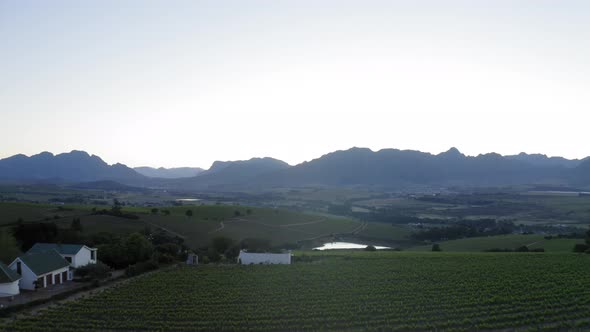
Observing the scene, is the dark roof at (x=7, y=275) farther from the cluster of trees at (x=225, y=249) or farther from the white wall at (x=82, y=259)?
the cluster of trees at (x=225, y=249)

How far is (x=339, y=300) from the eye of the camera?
91.7ft

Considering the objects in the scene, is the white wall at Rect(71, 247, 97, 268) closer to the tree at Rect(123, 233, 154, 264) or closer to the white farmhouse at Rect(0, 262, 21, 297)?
the tree at Rect(123, 233, 154, 264)

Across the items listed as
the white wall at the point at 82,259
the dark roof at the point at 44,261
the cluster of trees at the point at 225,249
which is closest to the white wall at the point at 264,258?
the cluster of trees at the point at 225,249

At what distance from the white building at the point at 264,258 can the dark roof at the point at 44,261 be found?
14.6 m

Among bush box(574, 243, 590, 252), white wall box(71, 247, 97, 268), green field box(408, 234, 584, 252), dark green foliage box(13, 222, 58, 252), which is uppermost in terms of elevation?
dark green foliage box(13, 222, 58, 252)

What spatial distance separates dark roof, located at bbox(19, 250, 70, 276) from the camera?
3220cm

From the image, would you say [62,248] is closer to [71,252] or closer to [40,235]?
[71,252]

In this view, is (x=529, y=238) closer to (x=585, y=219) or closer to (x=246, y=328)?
(x=585, y=219)

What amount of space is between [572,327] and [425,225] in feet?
256

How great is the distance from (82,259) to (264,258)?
1472 centimetres

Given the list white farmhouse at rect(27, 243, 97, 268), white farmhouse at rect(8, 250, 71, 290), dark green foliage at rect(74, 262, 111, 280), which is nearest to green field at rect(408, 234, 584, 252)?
dark green foliage at rect(74, 262, 111, 280)

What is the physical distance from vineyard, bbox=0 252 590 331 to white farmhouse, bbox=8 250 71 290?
4.84 metres

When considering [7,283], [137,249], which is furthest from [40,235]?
[7,283]

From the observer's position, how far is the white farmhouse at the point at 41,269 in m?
32.0
